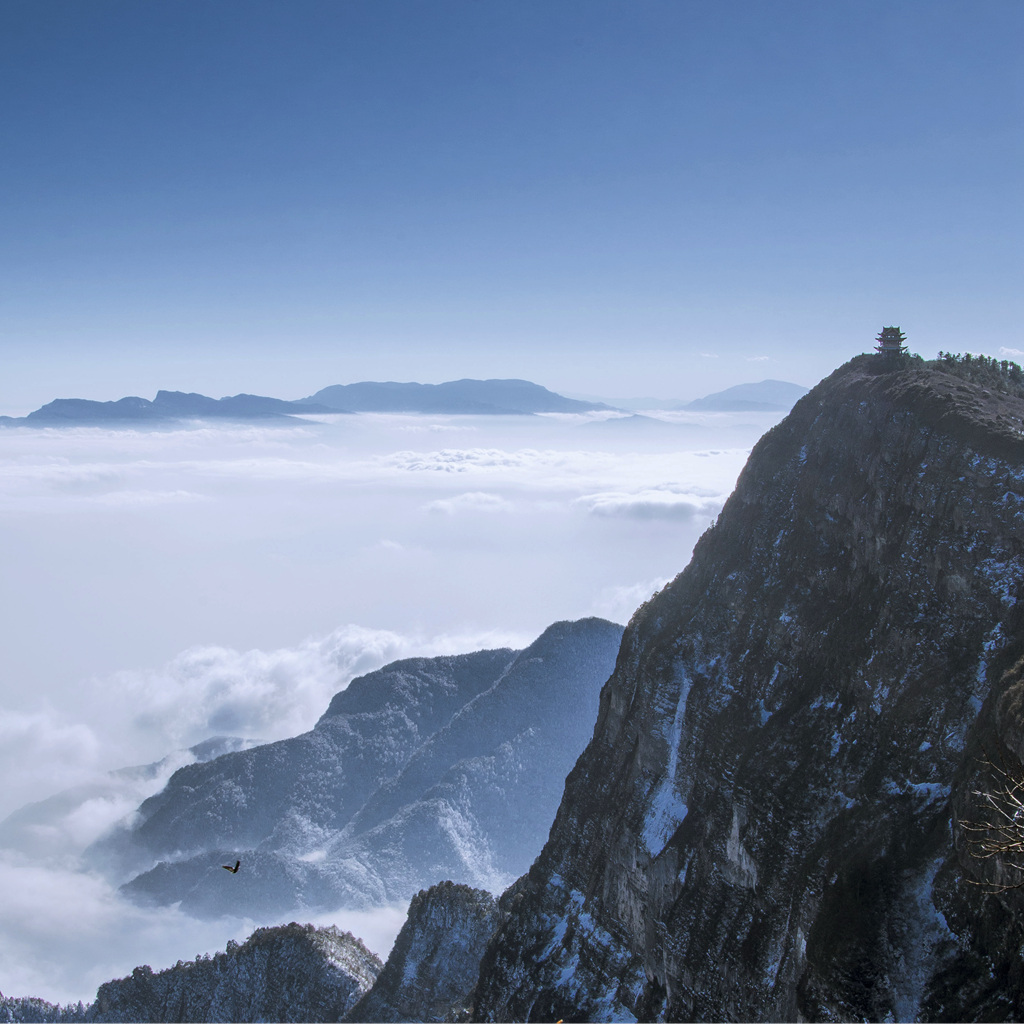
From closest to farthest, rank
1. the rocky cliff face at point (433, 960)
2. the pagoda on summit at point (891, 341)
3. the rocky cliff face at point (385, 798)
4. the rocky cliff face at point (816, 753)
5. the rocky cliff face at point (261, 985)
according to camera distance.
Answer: the rocky cliff face at point (816, 753)
the pagoda on summit at point (891, 341)
the rocky cliff face at point (433, 960)
the rocky cliff face at point (261, 985)
the rocky cliff face at point (385, 798)

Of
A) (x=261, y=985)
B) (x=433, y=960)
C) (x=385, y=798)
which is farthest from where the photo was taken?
(x=385, y=798)

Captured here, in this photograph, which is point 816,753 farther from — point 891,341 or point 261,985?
point 261,985

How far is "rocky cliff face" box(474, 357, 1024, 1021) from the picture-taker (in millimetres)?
→ 30562

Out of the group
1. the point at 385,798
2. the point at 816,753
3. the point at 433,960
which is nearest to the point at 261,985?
the point at 433,960

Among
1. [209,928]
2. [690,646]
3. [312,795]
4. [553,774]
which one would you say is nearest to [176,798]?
[312,795]

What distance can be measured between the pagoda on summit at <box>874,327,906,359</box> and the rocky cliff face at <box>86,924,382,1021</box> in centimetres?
7412

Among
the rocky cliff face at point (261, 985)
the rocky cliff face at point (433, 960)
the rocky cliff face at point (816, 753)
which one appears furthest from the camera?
the rocky cliff face at point (261, 985)

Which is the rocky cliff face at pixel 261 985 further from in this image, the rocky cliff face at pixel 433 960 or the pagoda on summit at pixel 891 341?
the pagoda on summit at pixel 891 341

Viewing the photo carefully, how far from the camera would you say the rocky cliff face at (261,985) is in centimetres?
7594

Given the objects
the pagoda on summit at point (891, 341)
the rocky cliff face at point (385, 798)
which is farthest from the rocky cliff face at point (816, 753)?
the rocky cliff face at point (385, 798)

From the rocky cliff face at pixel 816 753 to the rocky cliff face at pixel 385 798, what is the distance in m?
87.8

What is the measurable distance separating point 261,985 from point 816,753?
67089 mm

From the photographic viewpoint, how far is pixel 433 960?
70000 mm

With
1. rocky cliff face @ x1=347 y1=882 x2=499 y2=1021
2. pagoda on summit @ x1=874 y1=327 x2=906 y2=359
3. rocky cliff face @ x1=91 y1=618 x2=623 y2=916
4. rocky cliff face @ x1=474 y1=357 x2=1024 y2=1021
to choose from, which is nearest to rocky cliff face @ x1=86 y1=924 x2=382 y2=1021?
rocky cliff face @ x1=347 y1=882 x2=499 y2=1021
